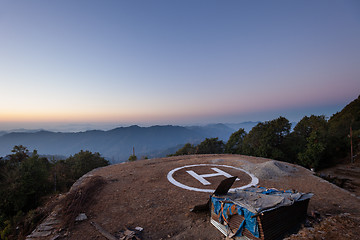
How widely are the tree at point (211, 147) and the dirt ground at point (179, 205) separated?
55.3ft

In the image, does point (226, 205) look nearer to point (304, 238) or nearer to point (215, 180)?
point (304, 238)

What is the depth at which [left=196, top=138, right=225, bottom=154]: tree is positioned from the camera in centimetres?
2838

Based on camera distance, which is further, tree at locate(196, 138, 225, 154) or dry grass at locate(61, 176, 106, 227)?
tree at locate(196, 138, 225, 154)

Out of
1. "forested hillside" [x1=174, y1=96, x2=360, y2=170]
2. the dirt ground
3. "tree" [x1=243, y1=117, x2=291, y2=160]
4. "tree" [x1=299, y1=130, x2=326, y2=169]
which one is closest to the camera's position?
the dirt ground

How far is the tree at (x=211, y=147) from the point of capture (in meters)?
28.4

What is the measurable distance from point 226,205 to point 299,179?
24.6 ft

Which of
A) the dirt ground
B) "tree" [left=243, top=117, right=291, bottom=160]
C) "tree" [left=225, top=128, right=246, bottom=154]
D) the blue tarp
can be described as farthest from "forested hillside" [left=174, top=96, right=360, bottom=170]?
the blue tarp

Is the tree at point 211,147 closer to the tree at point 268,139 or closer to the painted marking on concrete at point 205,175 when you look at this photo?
the tree at point 268,139

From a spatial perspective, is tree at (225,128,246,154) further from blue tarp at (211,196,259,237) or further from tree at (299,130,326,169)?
blue tarp at (211,196,259,237)

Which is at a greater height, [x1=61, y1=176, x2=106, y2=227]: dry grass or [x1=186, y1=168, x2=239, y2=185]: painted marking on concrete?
[x1=61, y1=176, x2=106, y2=227]: dry grass

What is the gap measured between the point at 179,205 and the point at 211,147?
74.4ft

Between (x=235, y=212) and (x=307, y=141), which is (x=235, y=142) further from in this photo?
(x=235, y=212)

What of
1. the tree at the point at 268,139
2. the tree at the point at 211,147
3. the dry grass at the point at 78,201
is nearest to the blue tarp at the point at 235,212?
the dry grass at the point at 78,201

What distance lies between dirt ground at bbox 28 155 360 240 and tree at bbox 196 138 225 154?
16863mm
